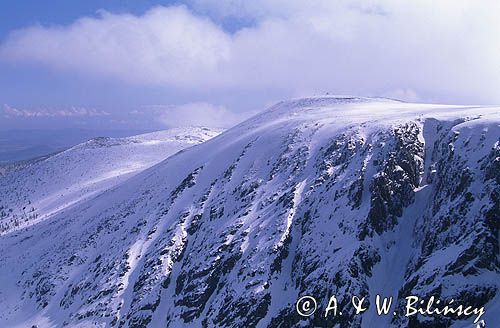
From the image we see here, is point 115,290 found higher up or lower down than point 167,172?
lower down

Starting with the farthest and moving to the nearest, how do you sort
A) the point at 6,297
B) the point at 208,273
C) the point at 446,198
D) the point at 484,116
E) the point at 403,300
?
the point at 6,297 → the point at 208,273 → the point at 484,116 → the point at 446,198 → the point at 403,300

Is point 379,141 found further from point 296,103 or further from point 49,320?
point 296,103

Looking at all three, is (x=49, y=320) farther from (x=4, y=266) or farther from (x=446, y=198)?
(x=446, y=198)

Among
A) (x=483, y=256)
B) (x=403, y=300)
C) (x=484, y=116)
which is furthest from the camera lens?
(x=484, y=116)

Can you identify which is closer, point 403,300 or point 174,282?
point 403,300

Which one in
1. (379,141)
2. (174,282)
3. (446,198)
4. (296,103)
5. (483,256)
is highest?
(296,103)

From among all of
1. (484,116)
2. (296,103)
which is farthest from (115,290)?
(296,103)
